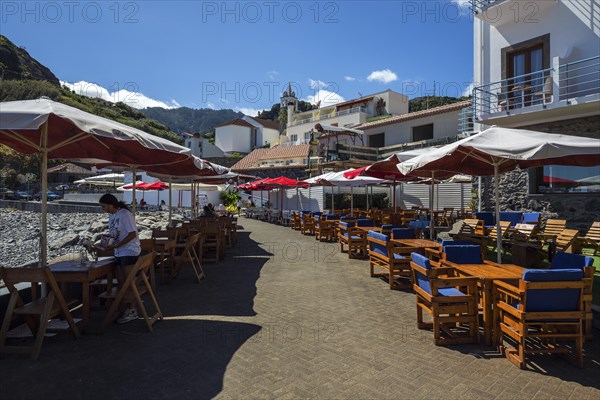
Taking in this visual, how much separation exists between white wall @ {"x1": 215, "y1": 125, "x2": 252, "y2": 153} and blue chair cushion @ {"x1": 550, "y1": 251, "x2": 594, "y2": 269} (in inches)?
2254

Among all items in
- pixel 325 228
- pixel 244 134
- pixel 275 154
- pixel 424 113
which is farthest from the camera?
pixel 244 134

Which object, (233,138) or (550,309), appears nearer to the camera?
(550,309)

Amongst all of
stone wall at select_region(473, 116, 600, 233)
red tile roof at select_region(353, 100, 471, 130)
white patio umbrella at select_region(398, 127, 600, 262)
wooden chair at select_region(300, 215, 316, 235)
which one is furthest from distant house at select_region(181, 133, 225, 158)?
white patio umbrella at select_region(398, 127, 600, 262)

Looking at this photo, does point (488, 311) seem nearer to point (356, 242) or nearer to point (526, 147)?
point (526, 147)

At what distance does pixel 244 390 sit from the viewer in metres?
3.04

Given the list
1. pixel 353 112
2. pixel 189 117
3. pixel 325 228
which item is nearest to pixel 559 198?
pixel 325 228

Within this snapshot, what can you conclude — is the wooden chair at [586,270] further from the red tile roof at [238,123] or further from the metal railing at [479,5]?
the red tile roof at [238,123]

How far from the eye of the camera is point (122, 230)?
4.54 meters

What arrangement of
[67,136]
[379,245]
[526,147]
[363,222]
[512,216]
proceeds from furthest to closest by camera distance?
[512,216] → [363,222] → [379,245] → [67,136] → [526,147]

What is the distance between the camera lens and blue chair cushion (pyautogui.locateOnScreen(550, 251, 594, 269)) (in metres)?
4.05

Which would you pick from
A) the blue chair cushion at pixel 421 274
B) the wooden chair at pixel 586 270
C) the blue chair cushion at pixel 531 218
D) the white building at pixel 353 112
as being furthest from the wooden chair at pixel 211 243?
the white building at pixel 353 112

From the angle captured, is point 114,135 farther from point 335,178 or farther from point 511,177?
point 511,177

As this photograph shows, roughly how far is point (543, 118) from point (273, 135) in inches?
2023

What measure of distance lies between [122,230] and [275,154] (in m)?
36.7
